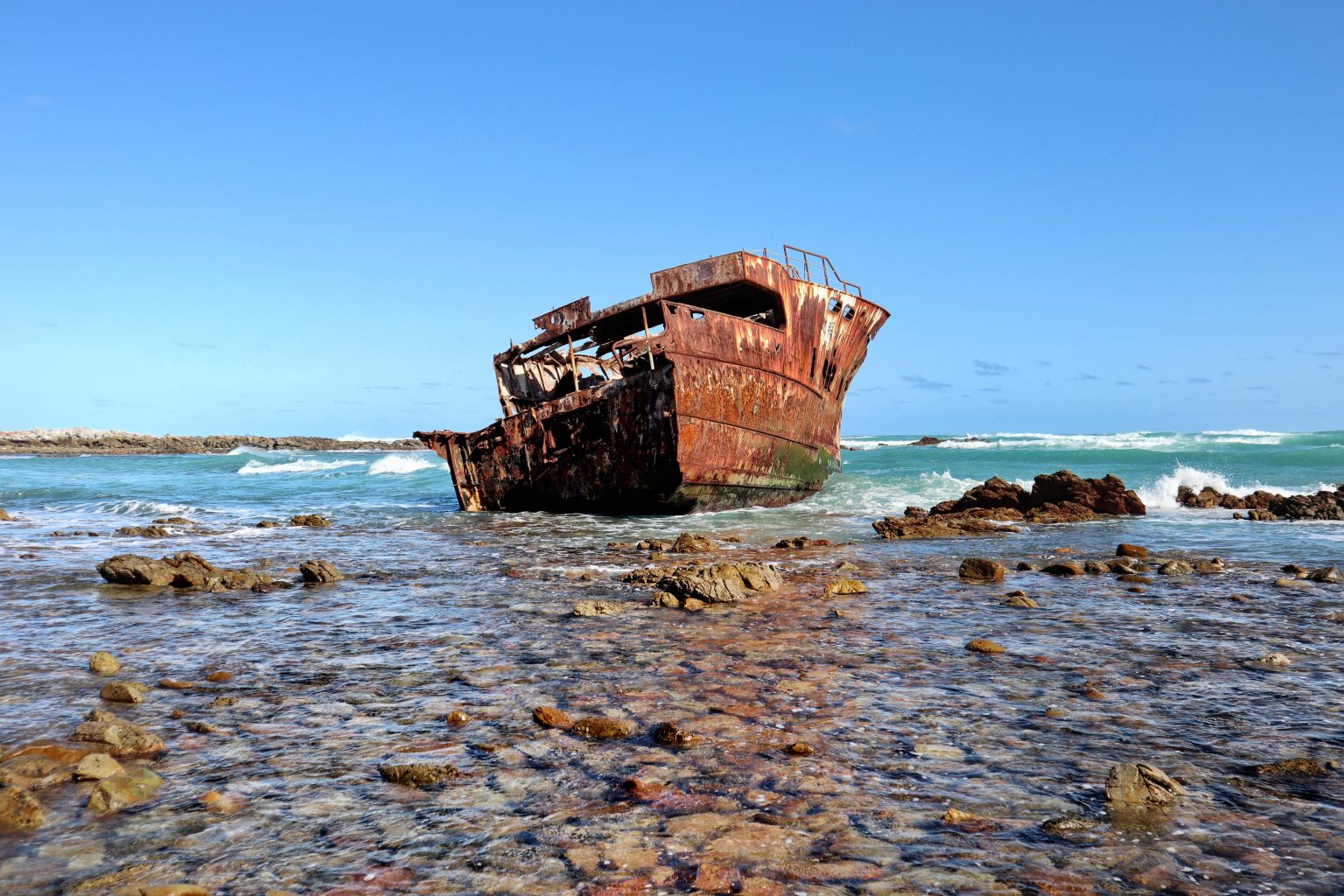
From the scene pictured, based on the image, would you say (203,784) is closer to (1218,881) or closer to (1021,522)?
(1218,881)

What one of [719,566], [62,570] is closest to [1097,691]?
[719,566]

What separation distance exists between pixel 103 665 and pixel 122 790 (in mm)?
2274

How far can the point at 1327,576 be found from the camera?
26.8ft

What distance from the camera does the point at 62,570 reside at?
9.20 meters

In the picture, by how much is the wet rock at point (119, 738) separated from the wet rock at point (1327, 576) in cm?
968

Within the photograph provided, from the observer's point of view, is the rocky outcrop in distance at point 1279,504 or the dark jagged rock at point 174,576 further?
the rocky outcrop in distance at point 1279,504

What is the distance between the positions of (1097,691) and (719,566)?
141 inches

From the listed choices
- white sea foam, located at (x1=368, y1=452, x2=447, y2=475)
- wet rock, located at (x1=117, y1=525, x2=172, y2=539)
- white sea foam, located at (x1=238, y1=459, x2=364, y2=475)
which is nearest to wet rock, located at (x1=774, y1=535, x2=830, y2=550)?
wet rock, located at (x1=117, y1=525, x2=172, y2=539)

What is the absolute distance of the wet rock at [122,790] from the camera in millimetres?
2959

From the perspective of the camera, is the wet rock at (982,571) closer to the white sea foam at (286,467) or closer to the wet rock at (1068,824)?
the wet rock at (1068,824)

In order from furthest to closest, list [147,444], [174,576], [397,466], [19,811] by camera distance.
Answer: [147,444] < [397,466] < [174,576] < [19,811]

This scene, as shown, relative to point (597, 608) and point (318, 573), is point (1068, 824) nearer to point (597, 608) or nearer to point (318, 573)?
point (597, 608)

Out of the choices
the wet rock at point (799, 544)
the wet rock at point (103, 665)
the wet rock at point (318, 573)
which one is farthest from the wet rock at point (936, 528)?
the wet rock at point (103, 665)

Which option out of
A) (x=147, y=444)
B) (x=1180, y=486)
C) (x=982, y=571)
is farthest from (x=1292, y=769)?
(x=147, y=444)
